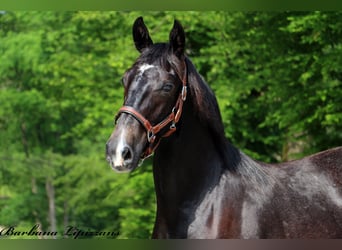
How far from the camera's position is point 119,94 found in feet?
37.7

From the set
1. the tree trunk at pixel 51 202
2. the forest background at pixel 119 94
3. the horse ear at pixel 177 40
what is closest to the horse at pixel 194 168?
the horse ear at pixel 177 40

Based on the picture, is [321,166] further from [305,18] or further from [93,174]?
[93,174]

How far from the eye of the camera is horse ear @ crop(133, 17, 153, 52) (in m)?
3.74

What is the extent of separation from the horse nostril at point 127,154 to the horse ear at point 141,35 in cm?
84

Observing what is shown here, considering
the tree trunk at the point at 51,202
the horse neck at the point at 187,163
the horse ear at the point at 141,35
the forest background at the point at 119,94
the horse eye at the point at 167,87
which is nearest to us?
the horse eye at the point at 167,87

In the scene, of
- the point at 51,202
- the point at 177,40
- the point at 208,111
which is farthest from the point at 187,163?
the point at 51,202

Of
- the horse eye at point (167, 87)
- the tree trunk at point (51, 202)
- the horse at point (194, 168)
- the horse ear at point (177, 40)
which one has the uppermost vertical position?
the horse ear at point (177, 40)

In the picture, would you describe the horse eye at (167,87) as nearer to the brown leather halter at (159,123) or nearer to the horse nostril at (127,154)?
the brown leather halter at (159,123)

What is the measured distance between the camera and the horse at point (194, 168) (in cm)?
337

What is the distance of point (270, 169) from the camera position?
392 centimetres

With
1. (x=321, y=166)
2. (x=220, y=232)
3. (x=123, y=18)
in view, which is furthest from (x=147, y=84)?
(x=123, y=18)

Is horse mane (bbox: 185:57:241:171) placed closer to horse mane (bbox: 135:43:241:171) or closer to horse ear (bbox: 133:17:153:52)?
horse mane (bbox: 135:43:241:171)

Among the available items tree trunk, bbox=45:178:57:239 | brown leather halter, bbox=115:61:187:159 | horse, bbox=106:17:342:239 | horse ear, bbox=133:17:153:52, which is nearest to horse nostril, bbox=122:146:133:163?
horse, bbox=106:17:342:239
